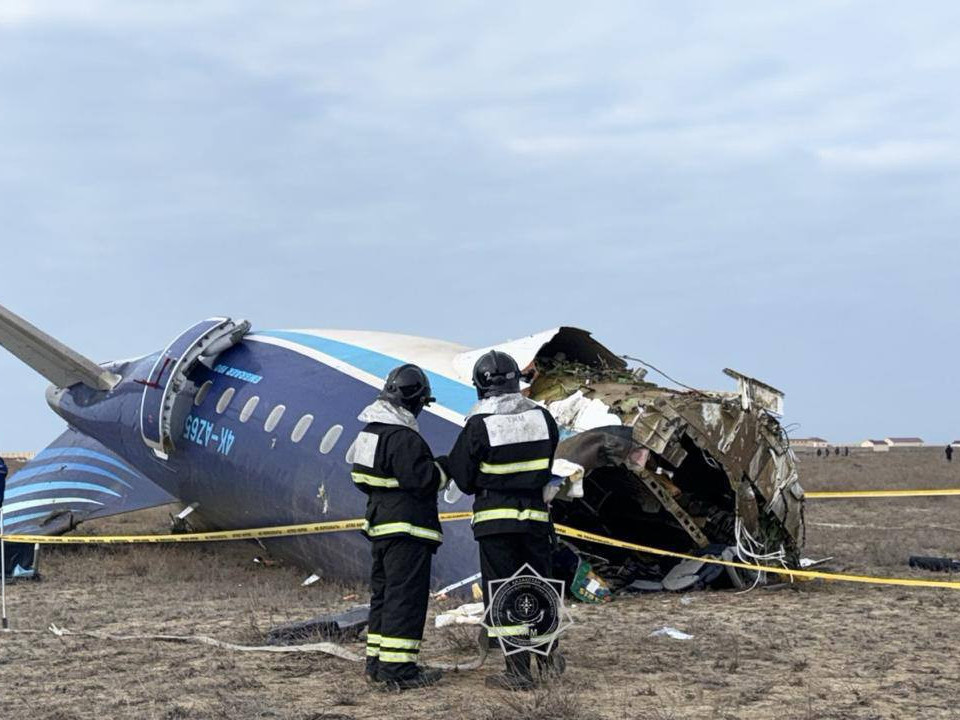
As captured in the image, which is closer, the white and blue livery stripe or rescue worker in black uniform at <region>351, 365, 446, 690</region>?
rescue worker in black uniform at <region>351, 365, 446, 690</region>

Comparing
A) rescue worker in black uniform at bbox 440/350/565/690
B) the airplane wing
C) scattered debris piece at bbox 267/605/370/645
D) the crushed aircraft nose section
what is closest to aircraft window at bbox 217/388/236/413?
the airplane wing

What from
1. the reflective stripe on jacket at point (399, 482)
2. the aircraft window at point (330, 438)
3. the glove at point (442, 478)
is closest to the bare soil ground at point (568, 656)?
the reflective stripe on jacket at point (399, 482)

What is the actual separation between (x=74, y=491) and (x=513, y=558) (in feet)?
50.6

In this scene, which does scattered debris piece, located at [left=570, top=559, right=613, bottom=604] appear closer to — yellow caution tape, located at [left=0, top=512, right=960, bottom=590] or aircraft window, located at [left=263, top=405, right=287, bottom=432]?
yellow caution tape, located at [left=0, top=512, right=960, bottom=590]

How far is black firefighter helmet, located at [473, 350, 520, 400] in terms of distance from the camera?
937 cm

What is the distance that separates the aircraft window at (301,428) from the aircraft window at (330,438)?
0.53 m

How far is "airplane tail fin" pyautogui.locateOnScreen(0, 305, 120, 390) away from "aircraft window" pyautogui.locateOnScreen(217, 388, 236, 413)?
11.3ft

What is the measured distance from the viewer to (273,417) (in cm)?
1681

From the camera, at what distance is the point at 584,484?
50.6 ft

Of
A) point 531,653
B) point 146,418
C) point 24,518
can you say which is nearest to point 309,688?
point 531,653

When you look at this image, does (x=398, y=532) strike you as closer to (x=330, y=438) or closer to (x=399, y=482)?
(x=399, y=482)

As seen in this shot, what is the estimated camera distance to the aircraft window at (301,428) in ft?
52.6

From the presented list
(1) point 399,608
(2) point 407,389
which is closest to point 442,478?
(2) point 407,389

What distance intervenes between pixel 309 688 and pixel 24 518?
48.0 feet
